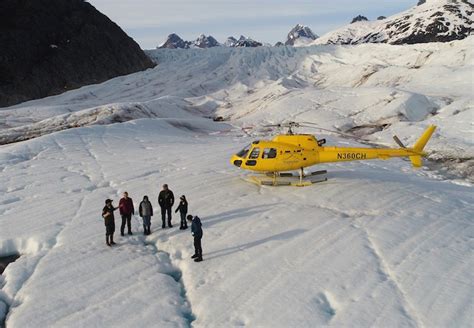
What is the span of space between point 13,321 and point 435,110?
35.6 meters

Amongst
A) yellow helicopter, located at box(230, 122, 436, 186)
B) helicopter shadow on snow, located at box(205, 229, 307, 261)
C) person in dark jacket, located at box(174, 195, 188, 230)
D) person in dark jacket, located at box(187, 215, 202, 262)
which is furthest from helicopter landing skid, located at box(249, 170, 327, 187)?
person in dark jacket, located at box(187, 215, 202, 262)

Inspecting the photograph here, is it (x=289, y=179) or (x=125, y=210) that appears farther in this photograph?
(x=289, y=179)

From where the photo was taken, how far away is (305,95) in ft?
144

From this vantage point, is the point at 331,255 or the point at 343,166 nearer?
the point at 331,255

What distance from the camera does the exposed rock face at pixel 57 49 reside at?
61.7 metres

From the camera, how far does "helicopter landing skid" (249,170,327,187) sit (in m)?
16.5

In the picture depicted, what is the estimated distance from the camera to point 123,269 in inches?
420

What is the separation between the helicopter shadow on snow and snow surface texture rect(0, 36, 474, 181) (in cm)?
1478

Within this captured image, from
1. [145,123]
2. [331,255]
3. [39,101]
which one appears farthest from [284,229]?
[39,101]

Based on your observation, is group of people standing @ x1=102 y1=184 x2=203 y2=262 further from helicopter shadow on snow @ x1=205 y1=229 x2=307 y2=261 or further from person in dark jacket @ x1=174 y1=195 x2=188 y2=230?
helicopter shadow on snow @ x1=205 y1=229 x2=307 y2=261

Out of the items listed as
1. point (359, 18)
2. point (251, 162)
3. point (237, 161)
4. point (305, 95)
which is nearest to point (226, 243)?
point (251, 162)

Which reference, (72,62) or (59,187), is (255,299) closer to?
(59,187)

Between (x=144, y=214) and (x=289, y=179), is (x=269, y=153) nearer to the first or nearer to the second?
(x=289, y=179)

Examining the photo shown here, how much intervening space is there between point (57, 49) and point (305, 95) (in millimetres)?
43262
